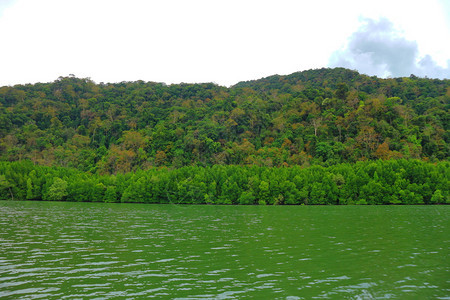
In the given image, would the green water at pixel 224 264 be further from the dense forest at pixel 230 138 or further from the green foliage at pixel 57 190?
the green foliage at pixel 57 190

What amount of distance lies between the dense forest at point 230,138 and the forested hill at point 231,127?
41 cm

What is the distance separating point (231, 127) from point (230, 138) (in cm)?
647

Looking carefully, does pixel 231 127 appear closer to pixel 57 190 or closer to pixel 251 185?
pixel 251 185

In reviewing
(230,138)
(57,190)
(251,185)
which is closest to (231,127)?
(230,138)

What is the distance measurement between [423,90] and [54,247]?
153m

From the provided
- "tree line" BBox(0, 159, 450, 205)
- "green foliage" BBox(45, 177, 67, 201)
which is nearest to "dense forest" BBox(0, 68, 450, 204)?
"tree line" BBox(0, 159, 450, 205)

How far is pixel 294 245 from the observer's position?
89.7ft

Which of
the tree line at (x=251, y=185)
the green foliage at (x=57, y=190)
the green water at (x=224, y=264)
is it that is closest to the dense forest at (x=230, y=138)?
the tree line at (x=251, y=185)

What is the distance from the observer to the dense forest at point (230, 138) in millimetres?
89188

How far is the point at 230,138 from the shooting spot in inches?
5113

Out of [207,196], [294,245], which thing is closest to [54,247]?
[294,245]

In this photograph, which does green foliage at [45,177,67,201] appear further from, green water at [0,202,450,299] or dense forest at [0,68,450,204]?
green water at [0,202,450,299]

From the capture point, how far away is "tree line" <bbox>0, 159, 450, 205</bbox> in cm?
8131

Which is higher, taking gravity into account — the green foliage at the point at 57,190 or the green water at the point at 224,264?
the green foliage at the point at 57,190
